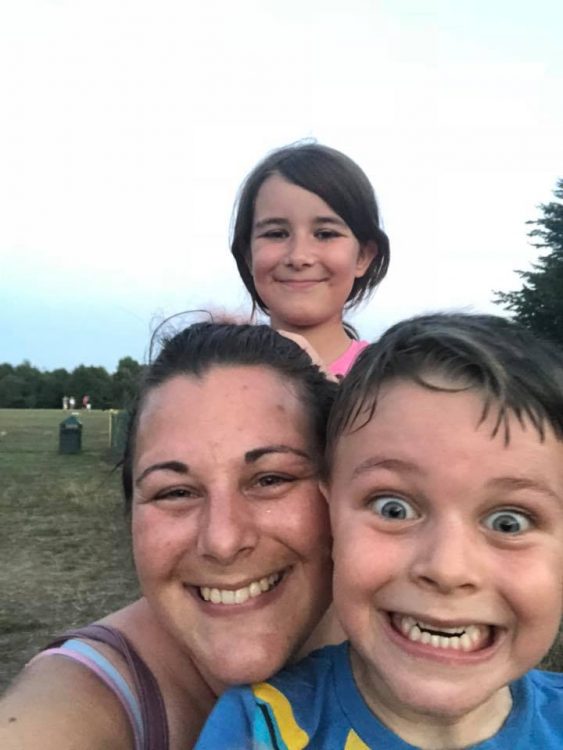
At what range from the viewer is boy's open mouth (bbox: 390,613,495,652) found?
52.6 inches

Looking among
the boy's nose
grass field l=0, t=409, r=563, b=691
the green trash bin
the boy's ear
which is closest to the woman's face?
the boy's nose

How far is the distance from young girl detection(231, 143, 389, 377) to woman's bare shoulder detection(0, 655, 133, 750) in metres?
2.11

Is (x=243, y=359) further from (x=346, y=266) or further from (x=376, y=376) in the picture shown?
(x=346, y=266)

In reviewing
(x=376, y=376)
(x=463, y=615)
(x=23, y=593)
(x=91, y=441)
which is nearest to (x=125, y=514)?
(x=376, y=376)

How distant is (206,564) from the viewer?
1.55 m

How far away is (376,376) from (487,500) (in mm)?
307

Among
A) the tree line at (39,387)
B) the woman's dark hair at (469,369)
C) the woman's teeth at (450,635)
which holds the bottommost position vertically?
the tree line at (39,387)

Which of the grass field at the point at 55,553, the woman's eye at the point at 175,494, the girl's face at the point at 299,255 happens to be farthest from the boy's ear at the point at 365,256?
the woman's eye at the point at 175,494

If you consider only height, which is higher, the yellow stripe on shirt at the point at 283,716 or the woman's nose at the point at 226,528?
the woman's nose at the point at 226,528

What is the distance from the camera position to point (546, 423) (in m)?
1.40

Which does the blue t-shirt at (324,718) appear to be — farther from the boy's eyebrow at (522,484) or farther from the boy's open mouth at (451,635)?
the boy's eyebrow at (522,484)

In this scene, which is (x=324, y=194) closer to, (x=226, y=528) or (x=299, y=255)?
(x=299, y=255)

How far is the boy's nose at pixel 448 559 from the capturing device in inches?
50.2

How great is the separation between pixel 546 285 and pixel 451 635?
71.6 ft
